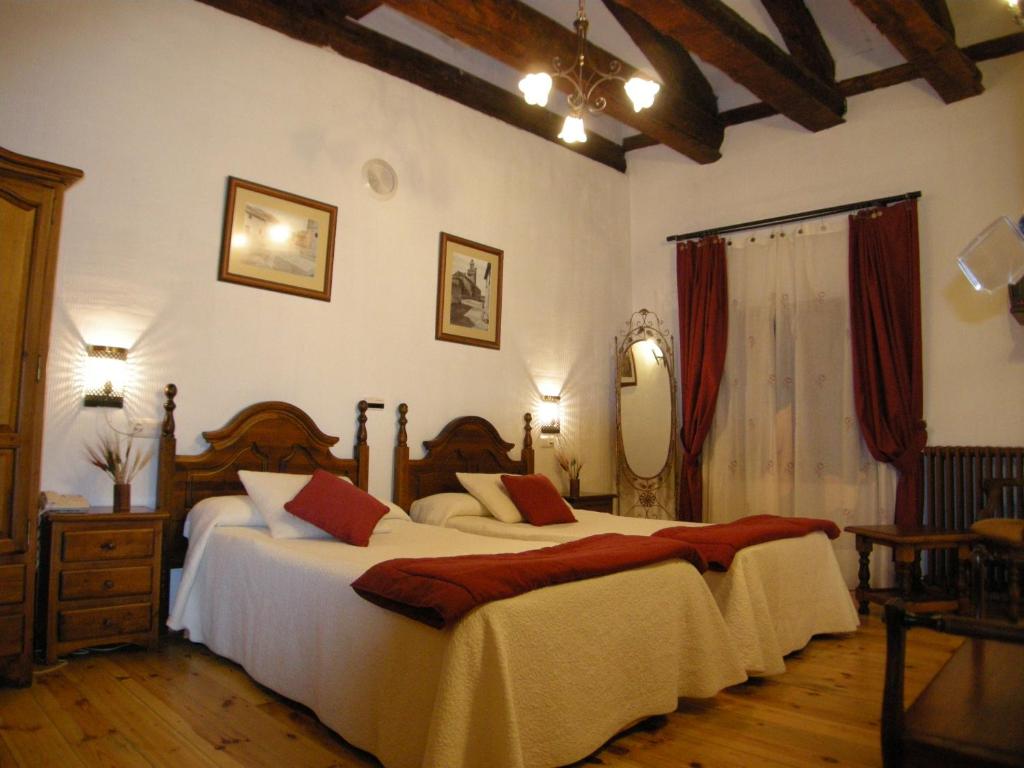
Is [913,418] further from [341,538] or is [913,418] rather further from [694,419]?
[341,538]

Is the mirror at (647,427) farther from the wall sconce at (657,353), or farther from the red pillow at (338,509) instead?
the red pillow at (338,509)

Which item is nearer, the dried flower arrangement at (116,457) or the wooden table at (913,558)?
the dried flower arrangement at (116,457)

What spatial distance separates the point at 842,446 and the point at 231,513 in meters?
4.13

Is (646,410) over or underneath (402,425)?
over

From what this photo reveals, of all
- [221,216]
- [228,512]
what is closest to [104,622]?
[228,512]

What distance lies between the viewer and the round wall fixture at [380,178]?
4.53 m

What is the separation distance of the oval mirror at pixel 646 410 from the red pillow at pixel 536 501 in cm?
165

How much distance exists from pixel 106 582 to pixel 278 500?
0.78 m

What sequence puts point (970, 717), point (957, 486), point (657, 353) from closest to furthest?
point (970, 717)
point (957, 486)
point (657, 353)

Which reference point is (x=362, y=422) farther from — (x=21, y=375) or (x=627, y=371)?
(x=627, y=371)

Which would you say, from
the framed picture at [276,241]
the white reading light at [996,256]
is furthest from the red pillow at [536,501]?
the white reading light at [996,256]

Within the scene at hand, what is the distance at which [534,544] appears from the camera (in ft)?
10.9

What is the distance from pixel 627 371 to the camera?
612 centimetres

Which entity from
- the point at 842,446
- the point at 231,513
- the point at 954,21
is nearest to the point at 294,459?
the point at 231,513
